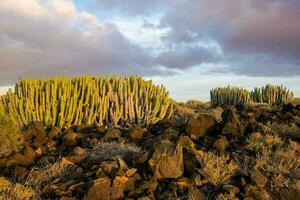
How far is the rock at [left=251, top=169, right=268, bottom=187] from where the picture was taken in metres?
8.31

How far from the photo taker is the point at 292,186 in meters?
8.23

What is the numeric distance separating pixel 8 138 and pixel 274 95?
18.2 m

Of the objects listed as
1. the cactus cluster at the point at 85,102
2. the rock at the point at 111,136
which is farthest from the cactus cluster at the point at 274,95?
the rock at the point at 111,136

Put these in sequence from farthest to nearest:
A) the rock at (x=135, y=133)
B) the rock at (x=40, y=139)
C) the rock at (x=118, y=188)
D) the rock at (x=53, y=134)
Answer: the rock at (x=53, y=134), the rock at (x=40, y=139), the rock at (x=135, y=133), the rock at (x=118, y=188)

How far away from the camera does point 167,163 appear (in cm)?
871

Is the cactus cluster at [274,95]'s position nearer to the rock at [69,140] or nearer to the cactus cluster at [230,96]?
the cactus cluster at [230,96]

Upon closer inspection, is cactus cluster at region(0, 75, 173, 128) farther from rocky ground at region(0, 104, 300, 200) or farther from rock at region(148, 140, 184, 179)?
rock at region(148, 140, 184, 179)

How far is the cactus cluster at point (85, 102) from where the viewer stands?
14844 mm

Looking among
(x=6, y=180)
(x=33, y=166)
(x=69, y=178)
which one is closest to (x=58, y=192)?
(x=69, y=178)

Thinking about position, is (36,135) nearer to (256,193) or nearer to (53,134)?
(53,134)

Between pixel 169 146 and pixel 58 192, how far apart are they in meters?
2.06

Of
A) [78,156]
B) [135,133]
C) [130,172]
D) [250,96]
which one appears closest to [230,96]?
[250,96]

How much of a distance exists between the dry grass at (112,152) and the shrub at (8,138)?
208cm

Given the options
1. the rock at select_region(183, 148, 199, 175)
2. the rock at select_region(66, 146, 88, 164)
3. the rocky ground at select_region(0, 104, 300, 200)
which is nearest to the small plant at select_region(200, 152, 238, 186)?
the rocky ground at select_region(0, 104, 300, 200)
